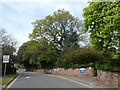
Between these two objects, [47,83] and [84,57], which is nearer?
[47,83]

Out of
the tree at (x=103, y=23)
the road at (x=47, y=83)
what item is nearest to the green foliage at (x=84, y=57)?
the road at (x=47, y=83)

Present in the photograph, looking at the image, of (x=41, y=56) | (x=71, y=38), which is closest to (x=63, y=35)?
(x=71, y=38)

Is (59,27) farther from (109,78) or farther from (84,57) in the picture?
(109,78)

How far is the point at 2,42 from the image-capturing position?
A: 5275 centimetres

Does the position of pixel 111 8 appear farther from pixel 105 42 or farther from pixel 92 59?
pixel 92 59

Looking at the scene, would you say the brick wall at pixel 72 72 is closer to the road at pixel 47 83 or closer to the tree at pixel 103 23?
the road at pixel 47 83

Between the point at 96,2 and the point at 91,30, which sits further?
the point at 91,30

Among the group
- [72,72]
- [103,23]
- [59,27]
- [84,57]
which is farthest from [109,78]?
[59,27]

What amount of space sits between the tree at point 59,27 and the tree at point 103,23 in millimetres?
42388

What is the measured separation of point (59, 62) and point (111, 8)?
4128cm

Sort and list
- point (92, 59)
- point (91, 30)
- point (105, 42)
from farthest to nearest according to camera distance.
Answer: point (92, 59)
point (91, 30)
point (105, 42)

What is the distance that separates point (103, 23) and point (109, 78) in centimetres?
527

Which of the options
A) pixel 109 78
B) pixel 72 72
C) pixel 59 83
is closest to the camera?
pixel 109 78

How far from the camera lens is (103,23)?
23547 millimetres
